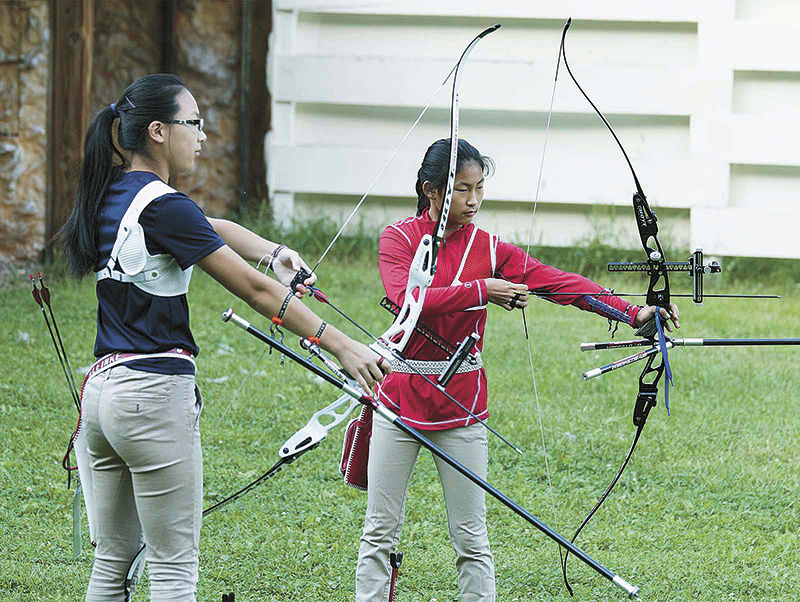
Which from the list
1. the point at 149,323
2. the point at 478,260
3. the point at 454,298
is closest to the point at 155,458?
the point at 149,323

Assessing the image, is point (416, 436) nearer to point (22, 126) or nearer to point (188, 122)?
point (188, 122)

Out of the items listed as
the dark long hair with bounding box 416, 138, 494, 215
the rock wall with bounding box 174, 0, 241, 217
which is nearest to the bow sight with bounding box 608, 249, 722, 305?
the dark long hair with bounding box 416, 138, 494, 215

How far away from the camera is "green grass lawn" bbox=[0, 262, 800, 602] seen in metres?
3.53

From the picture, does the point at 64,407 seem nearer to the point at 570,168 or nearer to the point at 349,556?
the point at 349,556

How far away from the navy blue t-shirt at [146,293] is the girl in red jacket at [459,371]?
0.69 meters

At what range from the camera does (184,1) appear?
7.98m

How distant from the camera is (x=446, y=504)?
278cm

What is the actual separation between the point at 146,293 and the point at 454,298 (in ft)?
2.67

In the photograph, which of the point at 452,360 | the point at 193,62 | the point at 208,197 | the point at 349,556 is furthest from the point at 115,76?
the point at 452,360

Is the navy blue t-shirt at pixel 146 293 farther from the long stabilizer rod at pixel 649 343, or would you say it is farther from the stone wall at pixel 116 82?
the stone wall at pixel 116 82

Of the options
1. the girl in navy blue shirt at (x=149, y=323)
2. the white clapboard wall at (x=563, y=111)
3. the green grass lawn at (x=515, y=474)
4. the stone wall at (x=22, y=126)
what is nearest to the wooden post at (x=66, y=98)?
the stone wall at (x=22, y=126)

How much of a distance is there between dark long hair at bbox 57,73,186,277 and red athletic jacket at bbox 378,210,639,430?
77 cm

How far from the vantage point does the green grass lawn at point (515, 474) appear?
353cm

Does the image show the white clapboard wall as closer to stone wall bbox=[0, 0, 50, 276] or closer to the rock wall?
the rock wall
